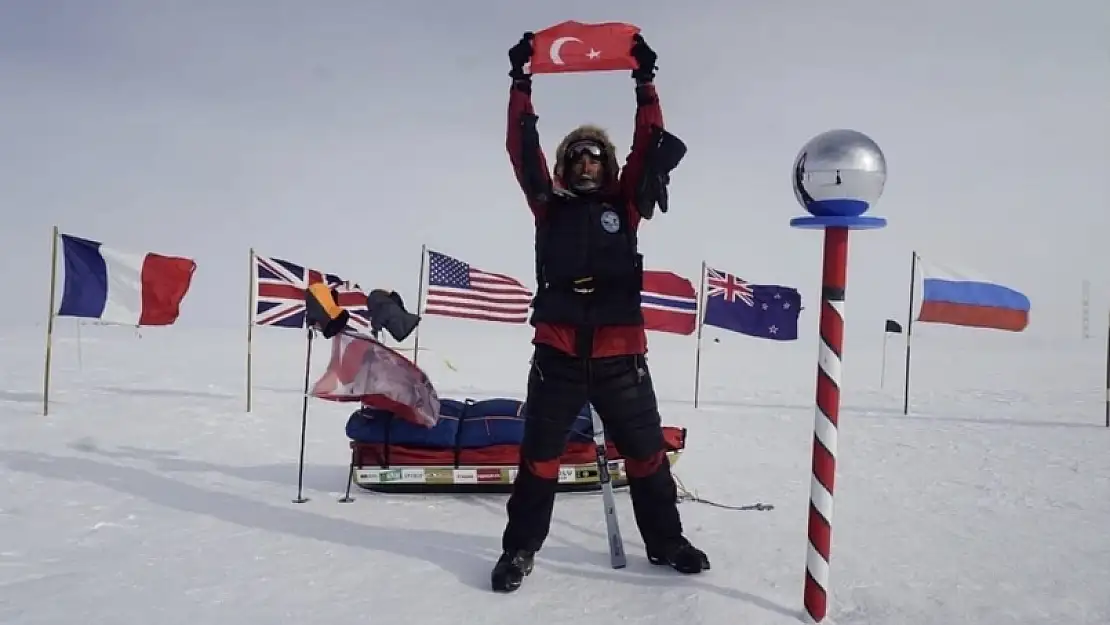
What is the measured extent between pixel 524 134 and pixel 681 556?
2.29m

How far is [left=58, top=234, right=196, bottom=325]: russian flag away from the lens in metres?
9.62

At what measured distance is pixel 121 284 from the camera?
32.7 ft

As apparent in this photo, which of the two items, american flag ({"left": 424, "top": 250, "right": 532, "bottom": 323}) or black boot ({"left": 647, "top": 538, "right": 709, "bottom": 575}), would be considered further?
american flag ({"left": 424, "top": 250, "right": 532, "bottom": 323})

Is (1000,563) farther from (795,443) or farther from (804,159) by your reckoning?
(795,443)

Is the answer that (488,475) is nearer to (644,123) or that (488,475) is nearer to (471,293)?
(644,123)

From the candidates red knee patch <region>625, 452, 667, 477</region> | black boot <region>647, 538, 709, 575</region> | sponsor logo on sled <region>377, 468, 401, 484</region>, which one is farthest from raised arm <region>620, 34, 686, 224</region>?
sponsor logo on sled <region>377, 468, 401, 484</region>

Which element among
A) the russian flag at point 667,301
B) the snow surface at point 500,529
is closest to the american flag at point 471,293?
the russian flag at point 667,301

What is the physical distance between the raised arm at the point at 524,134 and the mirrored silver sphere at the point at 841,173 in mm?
1251

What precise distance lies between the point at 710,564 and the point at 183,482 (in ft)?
13.9

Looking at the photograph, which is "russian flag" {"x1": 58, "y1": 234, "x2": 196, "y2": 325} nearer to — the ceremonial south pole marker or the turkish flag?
the turkish flag

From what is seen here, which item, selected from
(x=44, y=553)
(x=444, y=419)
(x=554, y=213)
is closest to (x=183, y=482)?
(x=44, y=553)

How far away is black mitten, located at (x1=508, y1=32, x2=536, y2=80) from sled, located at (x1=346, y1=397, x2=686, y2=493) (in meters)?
2.58

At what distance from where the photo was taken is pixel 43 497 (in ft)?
17.4


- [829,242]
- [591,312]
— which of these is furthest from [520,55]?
[829,242]
